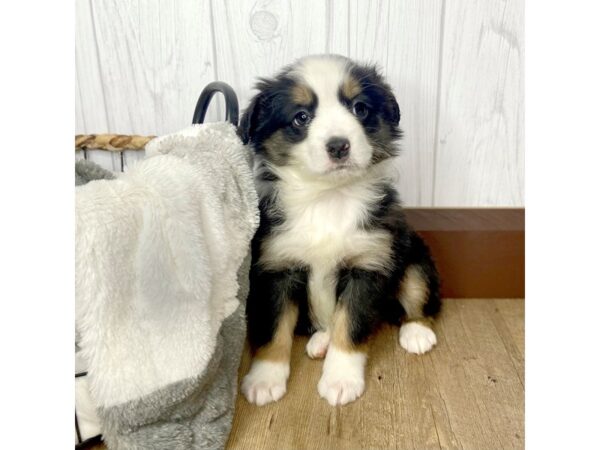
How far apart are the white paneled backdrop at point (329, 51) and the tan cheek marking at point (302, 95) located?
472 mm

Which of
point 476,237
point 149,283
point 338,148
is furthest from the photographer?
point 476,237

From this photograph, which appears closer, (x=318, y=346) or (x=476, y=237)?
(x=318, y=346)

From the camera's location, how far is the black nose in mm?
1646

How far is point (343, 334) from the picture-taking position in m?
1.84

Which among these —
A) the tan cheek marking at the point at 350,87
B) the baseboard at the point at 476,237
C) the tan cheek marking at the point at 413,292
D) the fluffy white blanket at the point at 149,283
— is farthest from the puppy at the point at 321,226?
the baseboard at the point at 476,237

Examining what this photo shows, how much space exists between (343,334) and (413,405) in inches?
11.2

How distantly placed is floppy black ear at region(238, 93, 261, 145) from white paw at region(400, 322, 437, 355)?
848 millimetres

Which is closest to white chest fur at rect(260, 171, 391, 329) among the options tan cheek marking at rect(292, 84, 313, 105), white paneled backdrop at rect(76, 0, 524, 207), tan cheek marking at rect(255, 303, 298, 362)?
tan cheek marking at rect(255, 303, 298, 362)

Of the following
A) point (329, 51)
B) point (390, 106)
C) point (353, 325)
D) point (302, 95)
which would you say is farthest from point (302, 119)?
point (353, 325)

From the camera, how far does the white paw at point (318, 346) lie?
6.58ft

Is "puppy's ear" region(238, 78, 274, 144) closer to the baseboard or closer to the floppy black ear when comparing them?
the floppy black ear

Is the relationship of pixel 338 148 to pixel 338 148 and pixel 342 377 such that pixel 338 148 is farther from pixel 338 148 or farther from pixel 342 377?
pixel 342 377

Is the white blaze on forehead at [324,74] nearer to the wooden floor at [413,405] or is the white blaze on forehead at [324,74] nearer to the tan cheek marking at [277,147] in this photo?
the tan cheek marking at [277,147]

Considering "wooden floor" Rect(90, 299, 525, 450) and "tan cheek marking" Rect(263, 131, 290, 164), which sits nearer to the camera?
"wooden floor" Rect(90, 299, 525, 450)
